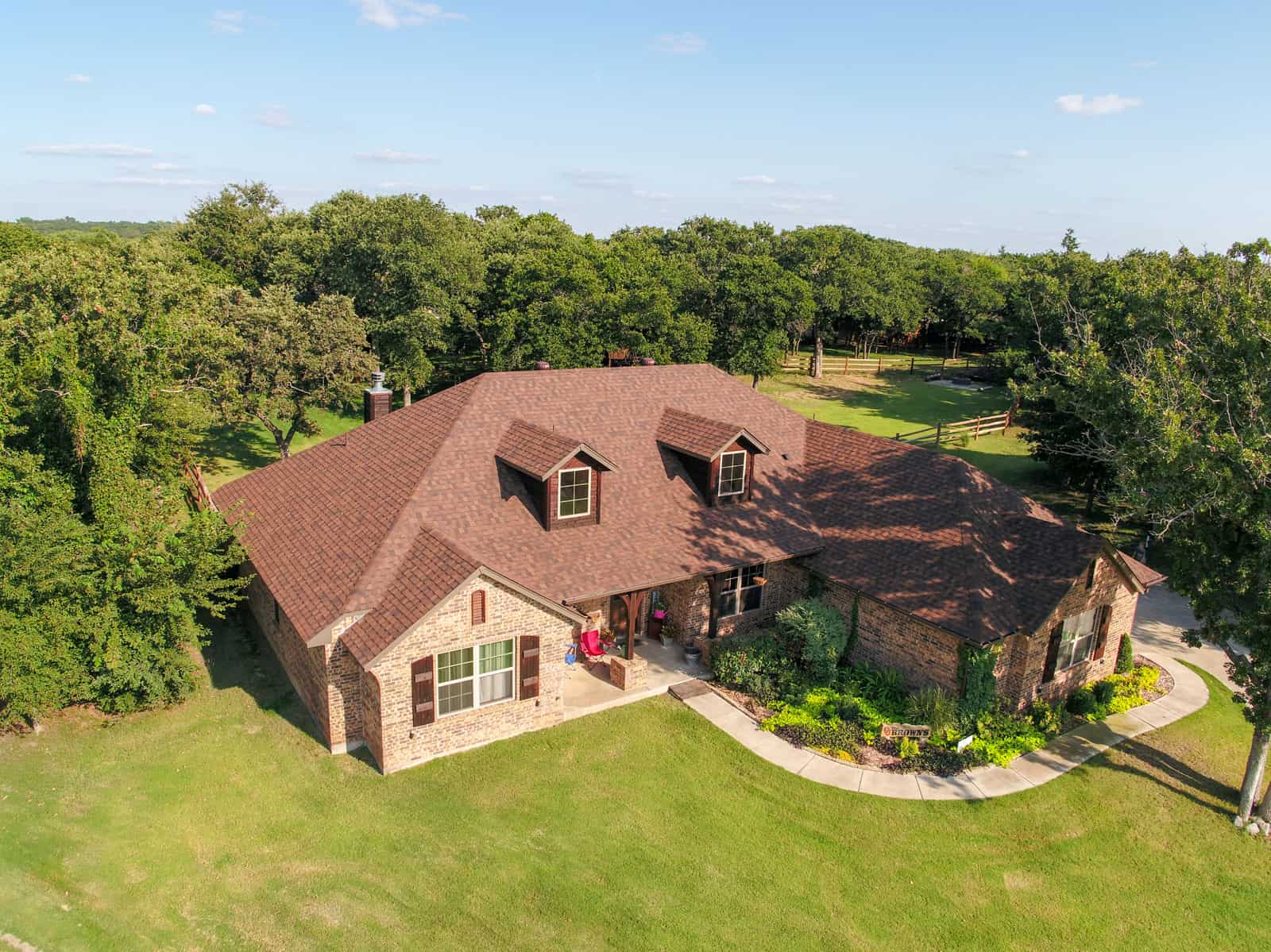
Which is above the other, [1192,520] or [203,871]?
[1192,520]

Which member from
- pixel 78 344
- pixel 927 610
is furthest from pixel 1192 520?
pixel 78 344

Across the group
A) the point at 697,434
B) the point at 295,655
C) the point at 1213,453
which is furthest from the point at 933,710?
the point at 295,655

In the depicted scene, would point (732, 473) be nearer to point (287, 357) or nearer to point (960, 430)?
point (287, 357)

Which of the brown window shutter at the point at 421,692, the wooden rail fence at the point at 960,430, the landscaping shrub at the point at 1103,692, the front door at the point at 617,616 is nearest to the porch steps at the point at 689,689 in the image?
the front door at the point at 617,616

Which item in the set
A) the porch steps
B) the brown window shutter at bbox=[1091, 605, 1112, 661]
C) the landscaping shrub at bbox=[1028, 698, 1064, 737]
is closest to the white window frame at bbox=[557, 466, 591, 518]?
the porch steps

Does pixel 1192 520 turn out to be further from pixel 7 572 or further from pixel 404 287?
pixel 404 287
